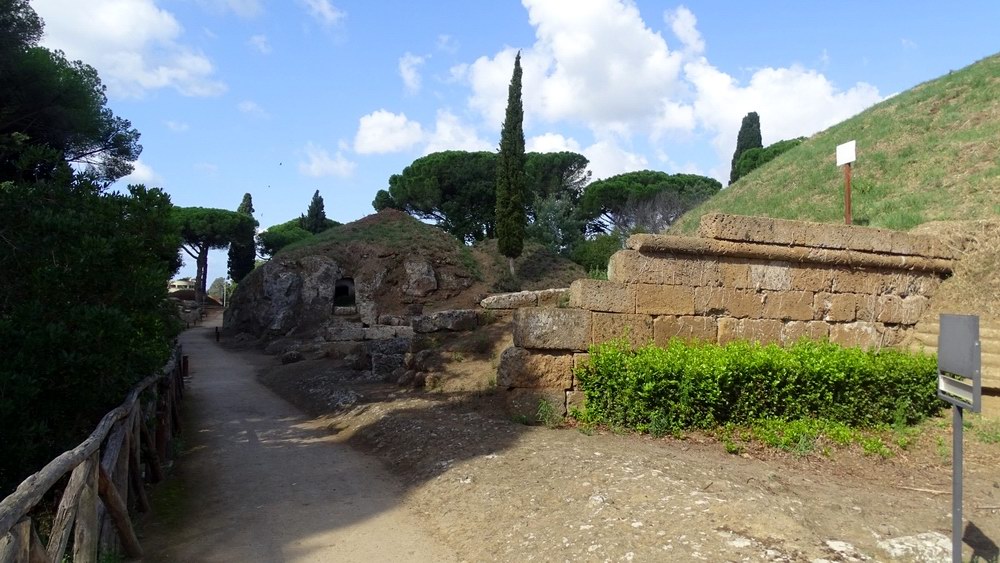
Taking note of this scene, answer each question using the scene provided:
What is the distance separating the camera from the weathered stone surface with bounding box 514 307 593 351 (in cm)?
851

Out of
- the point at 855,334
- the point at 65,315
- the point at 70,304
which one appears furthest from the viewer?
the point at 855,334

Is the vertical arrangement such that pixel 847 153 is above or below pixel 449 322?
above

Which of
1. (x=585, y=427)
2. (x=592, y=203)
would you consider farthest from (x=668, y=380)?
(x=592, y=203)

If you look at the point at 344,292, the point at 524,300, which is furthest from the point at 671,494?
the point at 344,292

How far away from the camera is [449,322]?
44.7ft

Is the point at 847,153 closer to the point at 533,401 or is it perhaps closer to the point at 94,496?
the point at 533,401

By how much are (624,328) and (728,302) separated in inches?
64.6

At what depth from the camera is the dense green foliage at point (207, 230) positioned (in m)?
44.1

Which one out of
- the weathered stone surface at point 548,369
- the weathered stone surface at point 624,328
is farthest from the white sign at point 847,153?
the weathered stone surface at point 548,369

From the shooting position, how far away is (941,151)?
13.6 metres

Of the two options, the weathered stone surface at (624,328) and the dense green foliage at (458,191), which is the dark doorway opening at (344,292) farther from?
the weathered stone surface at (624,328)

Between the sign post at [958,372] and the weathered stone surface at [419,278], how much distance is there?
78.8 ft

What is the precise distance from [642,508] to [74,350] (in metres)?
5.21

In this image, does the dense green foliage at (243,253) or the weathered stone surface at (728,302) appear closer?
the weathered stone surface at (728,302)
